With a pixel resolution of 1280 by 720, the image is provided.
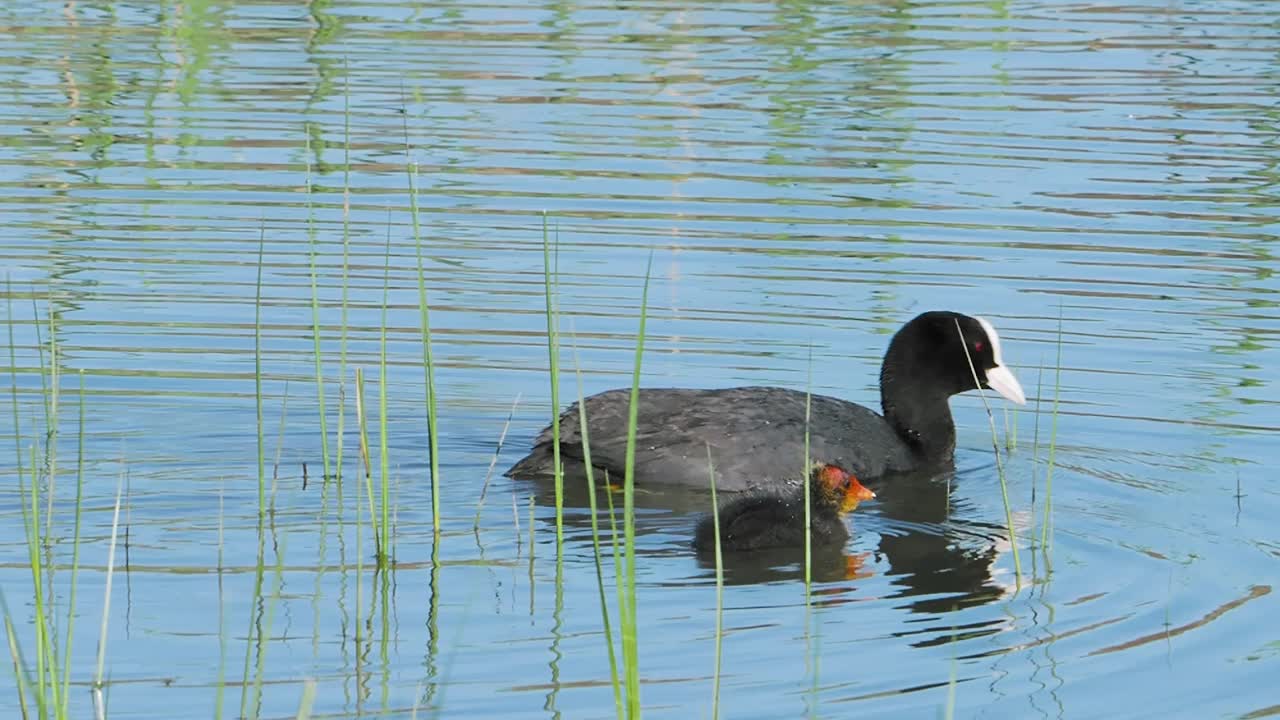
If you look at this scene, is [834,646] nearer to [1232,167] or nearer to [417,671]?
[417,671]

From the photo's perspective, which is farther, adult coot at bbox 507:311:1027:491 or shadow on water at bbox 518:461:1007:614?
adult coot at bbox 507:311:1027:491

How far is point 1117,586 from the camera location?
6.84m

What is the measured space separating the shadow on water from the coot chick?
0.14 feet

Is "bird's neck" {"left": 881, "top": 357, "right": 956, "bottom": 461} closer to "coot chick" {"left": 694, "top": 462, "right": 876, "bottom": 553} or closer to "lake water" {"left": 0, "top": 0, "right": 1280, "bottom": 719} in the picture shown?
"lake water" {"left": 0, "top": 0, "right": 1280, "bottom": 719}

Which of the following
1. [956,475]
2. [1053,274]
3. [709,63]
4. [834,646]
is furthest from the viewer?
[709,63]

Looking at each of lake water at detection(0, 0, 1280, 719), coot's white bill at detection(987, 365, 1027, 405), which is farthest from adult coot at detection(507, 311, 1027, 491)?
lake water at detection(0, 0, 1280, 719)

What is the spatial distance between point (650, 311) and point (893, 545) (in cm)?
295

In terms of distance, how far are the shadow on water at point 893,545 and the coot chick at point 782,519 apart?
44mm

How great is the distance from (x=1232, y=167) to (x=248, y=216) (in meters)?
6.06

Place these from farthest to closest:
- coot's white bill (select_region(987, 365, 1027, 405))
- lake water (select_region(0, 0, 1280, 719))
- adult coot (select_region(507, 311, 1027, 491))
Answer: coot's white bill (select_region(987, 365, 1027, 405)), adult coot (select_region(507, 311, 1027, 491)), lake water (select_region(0, 0, 1280, 719))

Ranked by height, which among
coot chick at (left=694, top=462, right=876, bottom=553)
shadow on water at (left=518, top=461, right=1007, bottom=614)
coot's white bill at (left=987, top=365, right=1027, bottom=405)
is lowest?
shadow on water at (left=518, top=461, right=1007, bottom=614)

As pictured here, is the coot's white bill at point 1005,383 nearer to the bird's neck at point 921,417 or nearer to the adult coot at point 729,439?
the adult coot at point 729,439

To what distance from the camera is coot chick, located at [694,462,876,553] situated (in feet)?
24.4

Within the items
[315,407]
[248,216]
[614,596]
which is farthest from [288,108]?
[614,596]
